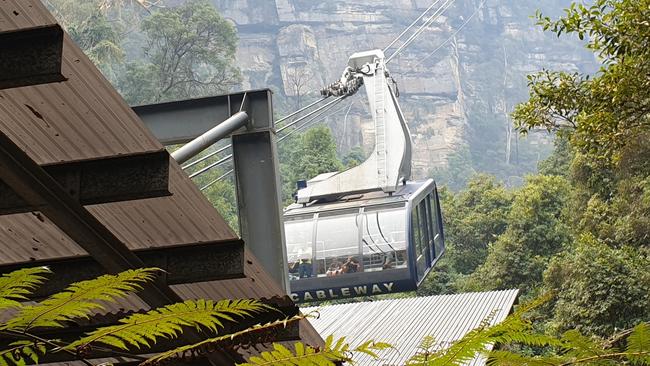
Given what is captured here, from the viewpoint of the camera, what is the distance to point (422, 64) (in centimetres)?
7281

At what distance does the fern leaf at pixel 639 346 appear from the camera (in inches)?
32.7

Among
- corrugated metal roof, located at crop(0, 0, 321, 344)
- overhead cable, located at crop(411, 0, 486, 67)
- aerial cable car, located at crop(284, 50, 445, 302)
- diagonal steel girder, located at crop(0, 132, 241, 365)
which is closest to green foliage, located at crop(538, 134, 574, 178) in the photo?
aerial cable car, located at crop(284, 50, 445, 302)

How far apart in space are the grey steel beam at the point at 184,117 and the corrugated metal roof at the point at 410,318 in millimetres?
3273

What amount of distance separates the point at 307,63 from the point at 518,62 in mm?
22444

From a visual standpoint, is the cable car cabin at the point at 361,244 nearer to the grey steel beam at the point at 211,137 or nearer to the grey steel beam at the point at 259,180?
the grey steel beam at the point at 259,180

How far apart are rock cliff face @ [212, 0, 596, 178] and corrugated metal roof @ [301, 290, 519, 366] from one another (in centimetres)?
5069

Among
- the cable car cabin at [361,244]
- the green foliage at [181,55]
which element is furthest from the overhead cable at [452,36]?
the cable car cabin at [361,244]

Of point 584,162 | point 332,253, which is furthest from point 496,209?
point 332,253

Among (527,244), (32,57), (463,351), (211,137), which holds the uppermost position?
(32,57)

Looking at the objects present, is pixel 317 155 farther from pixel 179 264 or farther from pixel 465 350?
pixel 465 350

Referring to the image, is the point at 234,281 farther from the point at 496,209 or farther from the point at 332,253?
the point at 496,209

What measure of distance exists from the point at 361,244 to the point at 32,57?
1349 cm

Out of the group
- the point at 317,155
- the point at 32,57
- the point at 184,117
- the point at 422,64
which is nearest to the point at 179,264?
the point at 32,57

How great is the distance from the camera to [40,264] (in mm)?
2270
